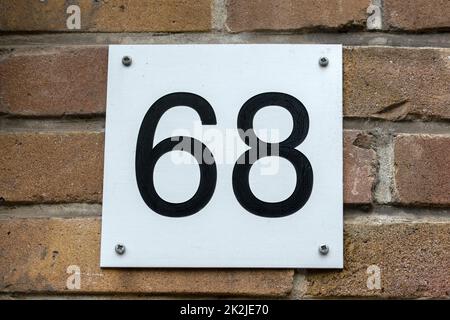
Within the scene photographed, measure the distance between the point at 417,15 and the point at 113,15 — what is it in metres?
0.37

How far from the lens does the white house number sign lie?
938 mm

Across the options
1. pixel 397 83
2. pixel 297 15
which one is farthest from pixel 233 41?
pixel 397 83

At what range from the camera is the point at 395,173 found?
0.96 metres

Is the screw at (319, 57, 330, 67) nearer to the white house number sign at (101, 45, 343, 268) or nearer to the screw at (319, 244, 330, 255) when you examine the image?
the white house number sign at (101, 45, 343, 268)

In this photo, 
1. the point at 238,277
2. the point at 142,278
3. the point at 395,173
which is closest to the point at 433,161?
the point at 395,173

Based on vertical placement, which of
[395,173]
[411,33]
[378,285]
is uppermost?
[411,33]

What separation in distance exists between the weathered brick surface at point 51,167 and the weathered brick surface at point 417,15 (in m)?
0.38

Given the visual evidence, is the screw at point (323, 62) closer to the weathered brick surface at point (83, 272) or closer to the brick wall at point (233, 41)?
the brick wall at point (233, 41)

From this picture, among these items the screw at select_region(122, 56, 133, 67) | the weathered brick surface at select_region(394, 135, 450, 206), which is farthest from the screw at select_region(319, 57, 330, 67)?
the screw at select_region(122, 56, 133, 67)

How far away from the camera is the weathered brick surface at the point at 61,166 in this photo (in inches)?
37.8

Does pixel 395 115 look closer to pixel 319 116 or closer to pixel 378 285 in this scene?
pixel 319 116

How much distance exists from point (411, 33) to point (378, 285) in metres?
0.30

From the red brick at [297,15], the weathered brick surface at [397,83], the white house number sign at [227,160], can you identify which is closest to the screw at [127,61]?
the white house number sign at [227,160]

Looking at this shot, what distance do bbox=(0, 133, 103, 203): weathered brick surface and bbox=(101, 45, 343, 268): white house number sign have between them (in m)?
0.02
